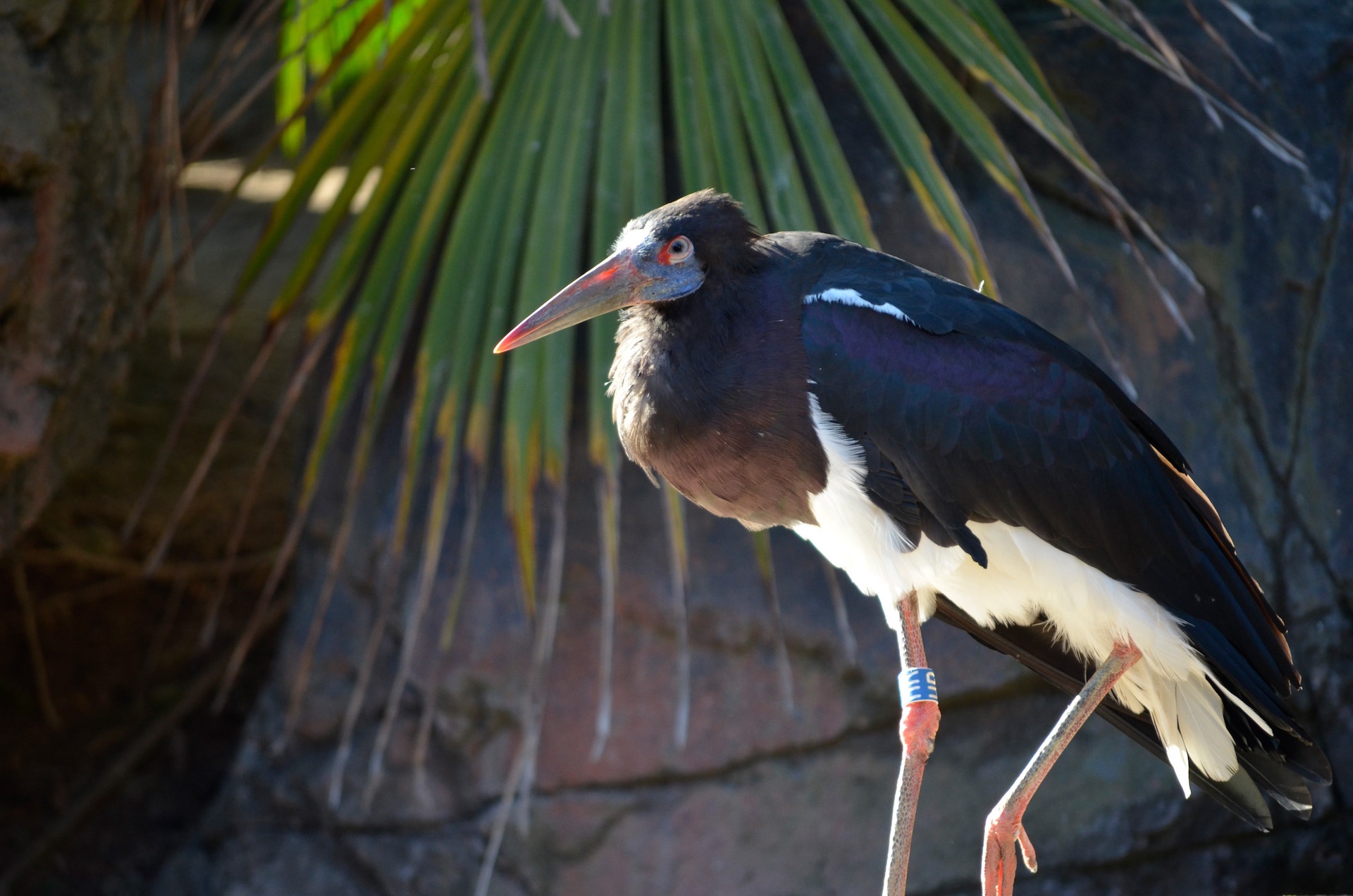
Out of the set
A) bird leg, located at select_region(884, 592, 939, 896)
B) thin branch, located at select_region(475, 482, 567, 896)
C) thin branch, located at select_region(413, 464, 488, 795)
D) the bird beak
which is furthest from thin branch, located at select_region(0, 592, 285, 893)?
bird leg, located at select_region(884, 592, 939, 896)

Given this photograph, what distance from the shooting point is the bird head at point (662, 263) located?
7.71 feet

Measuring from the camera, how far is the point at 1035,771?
2396 millimetres

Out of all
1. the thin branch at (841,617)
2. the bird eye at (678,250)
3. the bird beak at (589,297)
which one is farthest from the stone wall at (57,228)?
the thin branch at (841,617)

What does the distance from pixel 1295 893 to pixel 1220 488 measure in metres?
1.05

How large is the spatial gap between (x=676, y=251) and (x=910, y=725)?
1003mm

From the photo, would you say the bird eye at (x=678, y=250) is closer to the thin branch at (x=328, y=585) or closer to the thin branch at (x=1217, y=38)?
the thin branch at (x=328, y=585)

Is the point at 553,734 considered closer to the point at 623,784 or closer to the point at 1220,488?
the point at 623,784

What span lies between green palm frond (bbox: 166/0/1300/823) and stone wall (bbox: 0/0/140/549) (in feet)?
1.23

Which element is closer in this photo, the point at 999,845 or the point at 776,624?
the point at 999,845

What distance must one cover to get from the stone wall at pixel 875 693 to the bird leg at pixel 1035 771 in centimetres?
87

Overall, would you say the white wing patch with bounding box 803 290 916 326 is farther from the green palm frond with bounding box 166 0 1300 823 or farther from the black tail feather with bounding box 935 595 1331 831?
the black tail feather with bounding box 935 595 1331 831

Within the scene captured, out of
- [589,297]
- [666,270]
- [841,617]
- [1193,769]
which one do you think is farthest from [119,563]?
[1193,769]

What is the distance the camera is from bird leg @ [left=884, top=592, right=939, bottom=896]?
93.4 inches

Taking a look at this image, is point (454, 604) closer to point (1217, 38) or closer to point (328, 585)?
point (328, 585)
